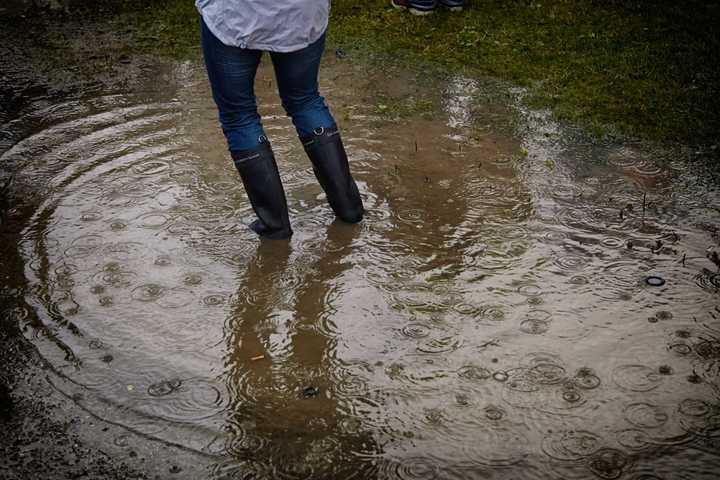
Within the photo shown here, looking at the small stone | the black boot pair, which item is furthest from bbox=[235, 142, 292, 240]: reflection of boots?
→ the small stone

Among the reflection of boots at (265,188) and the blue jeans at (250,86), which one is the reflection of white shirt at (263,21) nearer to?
the blue jeans at (250,86)

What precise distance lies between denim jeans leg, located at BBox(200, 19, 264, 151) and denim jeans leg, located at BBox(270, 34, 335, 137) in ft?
0.46

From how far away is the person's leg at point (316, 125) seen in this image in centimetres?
368

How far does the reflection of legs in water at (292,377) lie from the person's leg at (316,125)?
0.24m

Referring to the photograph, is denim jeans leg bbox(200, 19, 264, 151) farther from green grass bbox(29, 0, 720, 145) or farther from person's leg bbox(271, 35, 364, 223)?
green grass bbox(29, 0, 720, 145)

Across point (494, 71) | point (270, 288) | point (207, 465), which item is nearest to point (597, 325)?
point (270, 288)

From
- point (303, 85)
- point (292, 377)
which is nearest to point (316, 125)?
point (303, 85)

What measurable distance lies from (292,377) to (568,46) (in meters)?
4.39

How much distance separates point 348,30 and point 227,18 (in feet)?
12.4

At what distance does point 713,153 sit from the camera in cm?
468

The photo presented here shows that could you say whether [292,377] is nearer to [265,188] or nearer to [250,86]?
[265,188]

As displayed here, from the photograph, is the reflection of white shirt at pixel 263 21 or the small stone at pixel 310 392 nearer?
the small stone at pixel 310 392

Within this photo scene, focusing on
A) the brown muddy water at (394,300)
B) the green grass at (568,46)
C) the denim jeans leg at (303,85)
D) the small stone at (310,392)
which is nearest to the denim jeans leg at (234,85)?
the denim jeans leg at (303,85)

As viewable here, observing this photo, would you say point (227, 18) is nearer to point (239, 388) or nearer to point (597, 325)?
point (239, 388)
